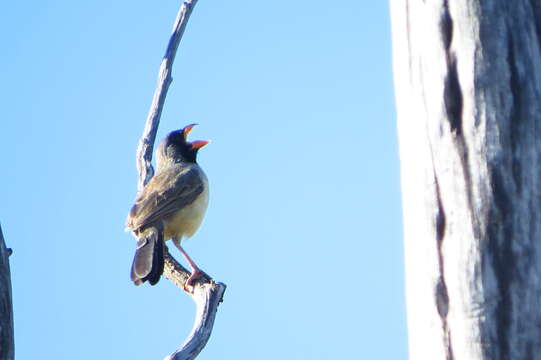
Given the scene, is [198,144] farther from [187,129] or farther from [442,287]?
[442,287]

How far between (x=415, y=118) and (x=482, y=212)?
0.35m

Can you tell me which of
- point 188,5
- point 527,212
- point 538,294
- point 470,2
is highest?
point 188,5

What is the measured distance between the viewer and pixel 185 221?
8.77m

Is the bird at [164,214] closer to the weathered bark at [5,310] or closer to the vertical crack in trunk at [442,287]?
the weathered bark at [5,310]

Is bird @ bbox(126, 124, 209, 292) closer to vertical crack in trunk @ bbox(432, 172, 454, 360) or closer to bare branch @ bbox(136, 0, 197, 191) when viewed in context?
bare branch @ bbox(136, 0, 197, 191)

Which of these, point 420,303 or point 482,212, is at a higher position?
point 482,212

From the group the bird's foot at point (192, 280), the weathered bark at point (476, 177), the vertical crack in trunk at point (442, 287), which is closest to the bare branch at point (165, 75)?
the bird's foot at point (192, 280)

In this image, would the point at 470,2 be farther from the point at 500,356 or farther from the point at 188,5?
the point at 188,5

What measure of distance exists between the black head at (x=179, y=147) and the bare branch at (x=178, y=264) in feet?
6.35

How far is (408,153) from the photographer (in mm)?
2592

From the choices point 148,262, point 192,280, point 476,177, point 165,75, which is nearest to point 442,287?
point 476,177

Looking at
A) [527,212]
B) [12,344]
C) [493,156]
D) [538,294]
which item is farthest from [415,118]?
[12,344]

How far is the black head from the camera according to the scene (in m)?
10.2

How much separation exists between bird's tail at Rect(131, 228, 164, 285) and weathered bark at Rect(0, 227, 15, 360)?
9.03 ft
